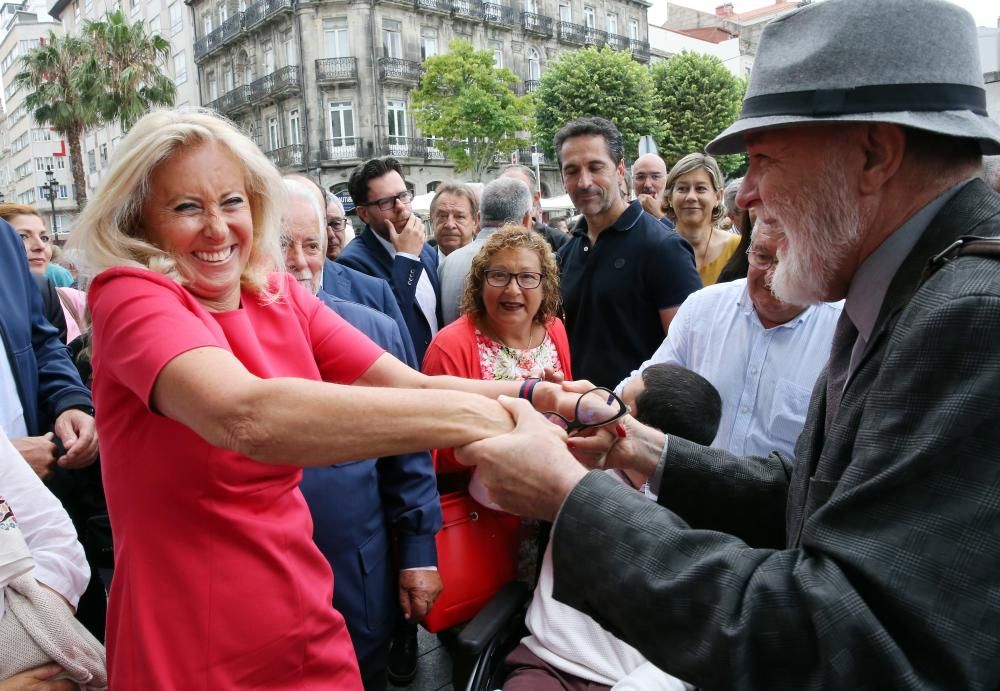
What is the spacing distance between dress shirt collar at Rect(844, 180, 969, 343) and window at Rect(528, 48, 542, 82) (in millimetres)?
42648

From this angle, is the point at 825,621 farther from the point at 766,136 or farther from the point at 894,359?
the point at 766,136

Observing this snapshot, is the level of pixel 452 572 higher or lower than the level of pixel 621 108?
lower

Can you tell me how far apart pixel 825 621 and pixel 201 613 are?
126 centimetres

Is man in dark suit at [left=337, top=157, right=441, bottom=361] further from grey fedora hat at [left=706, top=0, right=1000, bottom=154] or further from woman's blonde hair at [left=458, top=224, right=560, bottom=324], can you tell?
grey fedora hat at [left=706, top=0, right=1000, bottom=154]

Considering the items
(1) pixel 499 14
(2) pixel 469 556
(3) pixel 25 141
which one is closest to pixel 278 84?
(1) pixel 499 14

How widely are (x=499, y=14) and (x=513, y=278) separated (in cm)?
3990

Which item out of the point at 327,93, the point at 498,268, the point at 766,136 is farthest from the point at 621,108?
the point at 766,136

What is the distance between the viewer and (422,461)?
276cm

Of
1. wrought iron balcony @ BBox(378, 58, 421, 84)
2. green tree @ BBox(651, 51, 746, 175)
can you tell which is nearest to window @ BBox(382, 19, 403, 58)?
wrought iron balcony @ BBox(378, 58, 421, 84)

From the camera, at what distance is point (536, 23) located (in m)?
40.9

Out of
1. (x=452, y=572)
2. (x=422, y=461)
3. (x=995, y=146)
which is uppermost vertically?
(x=995, y=146)

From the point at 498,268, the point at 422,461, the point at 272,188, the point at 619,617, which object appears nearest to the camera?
the point at 619,617

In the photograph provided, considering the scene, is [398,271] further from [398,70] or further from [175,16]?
[175,16]

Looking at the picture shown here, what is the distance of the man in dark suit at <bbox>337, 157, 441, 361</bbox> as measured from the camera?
4.48 meters
